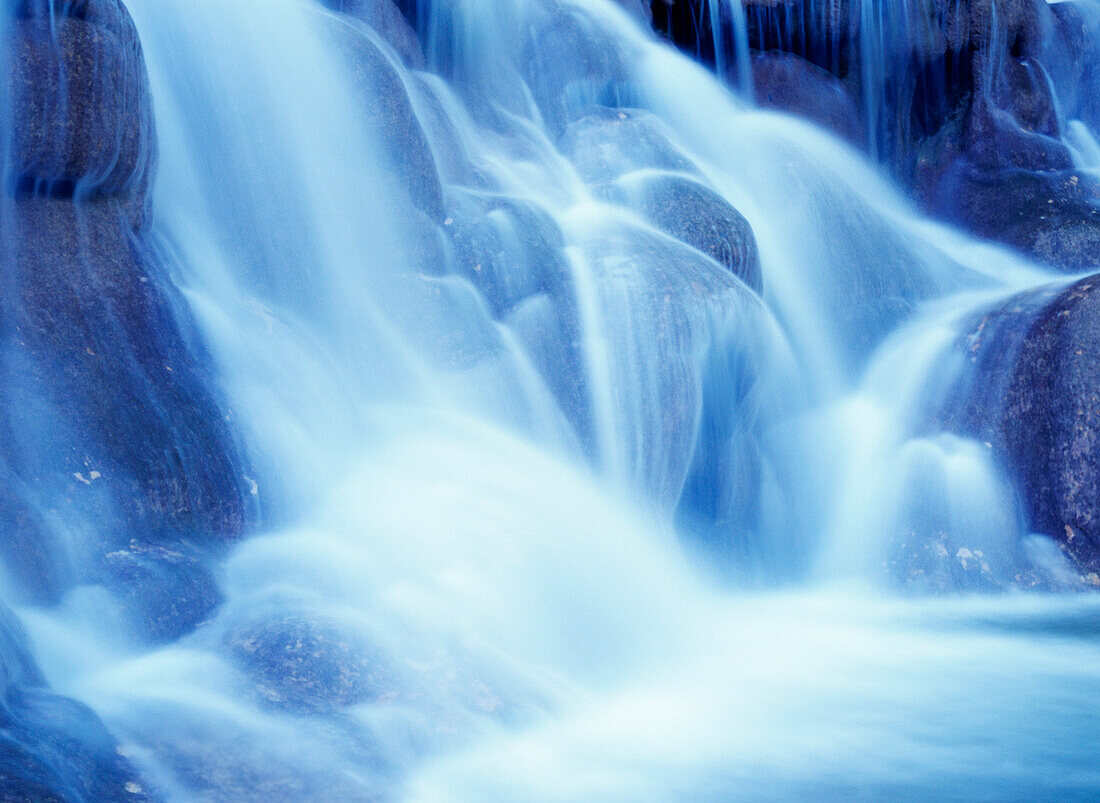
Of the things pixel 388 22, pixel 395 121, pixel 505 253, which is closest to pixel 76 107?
pixel 395 121

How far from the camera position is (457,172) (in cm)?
797

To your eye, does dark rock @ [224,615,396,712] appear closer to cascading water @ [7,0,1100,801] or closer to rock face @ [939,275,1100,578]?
cascading water @ [7,0,1100,801]

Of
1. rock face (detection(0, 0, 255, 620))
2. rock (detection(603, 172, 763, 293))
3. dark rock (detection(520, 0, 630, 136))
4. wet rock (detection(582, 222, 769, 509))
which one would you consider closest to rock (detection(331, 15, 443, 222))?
wet rock (detection(582, 222, 769, 509))

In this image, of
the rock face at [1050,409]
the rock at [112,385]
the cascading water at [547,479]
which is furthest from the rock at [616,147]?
the rock at [112,385]

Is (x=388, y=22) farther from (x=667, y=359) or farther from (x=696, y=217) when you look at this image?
(x=667, y=359)

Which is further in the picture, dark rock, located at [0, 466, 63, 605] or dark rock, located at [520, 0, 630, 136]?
dark rock, located at [520, 0, 630, 136]

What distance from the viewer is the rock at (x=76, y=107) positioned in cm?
484

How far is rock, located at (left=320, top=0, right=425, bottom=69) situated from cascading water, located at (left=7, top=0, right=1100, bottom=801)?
7 centimetres

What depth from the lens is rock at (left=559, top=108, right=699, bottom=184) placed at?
9039 millimetres

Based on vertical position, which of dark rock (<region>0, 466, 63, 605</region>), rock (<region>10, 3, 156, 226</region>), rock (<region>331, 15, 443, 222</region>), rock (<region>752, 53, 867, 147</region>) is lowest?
dark rock (<region>0, 466, 63, 605</region>)

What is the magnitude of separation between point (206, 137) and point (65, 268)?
189 cm

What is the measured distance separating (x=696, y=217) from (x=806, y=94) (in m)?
5.05

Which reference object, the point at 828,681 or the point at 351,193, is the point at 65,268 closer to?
the point at 351,193

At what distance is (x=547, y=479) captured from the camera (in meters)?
6.10
